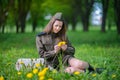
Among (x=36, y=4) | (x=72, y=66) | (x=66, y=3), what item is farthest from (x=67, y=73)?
(x=66, y=3)

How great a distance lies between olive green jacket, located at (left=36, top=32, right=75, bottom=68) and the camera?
27.5ft

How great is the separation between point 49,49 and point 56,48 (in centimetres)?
37

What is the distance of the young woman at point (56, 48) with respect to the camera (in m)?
8.23

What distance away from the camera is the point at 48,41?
335 inches

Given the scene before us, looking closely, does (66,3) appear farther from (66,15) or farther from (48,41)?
(48,41)

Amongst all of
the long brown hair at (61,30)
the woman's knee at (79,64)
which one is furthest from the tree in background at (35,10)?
the woman's knee at (79,64)

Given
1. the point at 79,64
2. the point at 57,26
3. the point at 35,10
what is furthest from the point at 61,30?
the point at 35,10

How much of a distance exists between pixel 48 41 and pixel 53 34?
0.19 m

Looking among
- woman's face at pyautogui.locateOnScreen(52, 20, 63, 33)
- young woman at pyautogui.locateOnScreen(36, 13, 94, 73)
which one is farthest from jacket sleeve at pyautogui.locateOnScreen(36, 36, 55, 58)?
woman's face at pyautogui.locateOnScreen(52, 20, 63, 33)

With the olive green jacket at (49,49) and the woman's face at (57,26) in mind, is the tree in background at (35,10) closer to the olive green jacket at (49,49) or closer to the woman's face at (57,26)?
the olive green jacket at (49,49)

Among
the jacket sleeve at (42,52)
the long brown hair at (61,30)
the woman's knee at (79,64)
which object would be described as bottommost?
the woman's knee at (79,64)

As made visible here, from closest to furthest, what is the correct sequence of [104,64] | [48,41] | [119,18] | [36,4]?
[48,41]
[104,64]
[119,18]
[36,4]

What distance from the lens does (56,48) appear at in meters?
8.16

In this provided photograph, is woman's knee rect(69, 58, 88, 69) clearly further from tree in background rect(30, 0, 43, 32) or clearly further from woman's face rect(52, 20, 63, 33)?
tree in background rect(30, 0, 43, 32)
